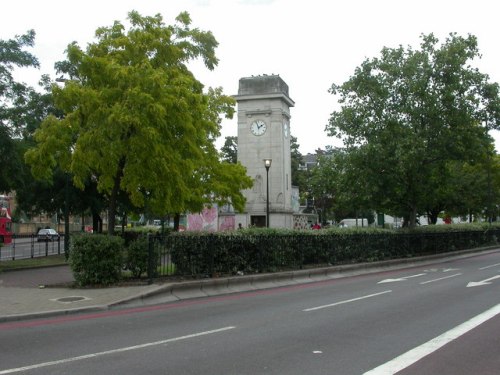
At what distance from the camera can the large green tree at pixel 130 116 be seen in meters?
13.7

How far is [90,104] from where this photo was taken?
46.4ft

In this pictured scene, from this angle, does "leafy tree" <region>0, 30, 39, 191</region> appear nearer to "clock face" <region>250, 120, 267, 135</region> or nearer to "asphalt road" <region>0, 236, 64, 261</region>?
"asphalt road" <region>0, 236, 64, 261</region>

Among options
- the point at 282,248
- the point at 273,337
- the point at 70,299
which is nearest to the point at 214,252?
the point at 282,248

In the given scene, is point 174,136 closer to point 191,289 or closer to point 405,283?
Result: point 191,289

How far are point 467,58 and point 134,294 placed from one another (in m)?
21.8

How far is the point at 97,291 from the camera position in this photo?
13148 millimetres

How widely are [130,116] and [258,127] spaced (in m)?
28.0

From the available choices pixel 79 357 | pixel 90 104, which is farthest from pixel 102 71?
pixel 79 357

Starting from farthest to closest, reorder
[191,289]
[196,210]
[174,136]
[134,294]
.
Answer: [196,210]
[174,136]
[191,289]
[134,294]

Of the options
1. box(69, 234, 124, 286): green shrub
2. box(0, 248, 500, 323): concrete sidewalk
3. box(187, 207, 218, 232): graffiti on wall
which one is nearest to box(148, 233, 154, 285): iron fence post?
box(0, 248, 500, 323): concrete sidewalk

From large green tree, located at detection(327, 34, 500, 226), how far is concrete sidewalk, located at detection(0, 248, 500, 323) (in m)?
8.83

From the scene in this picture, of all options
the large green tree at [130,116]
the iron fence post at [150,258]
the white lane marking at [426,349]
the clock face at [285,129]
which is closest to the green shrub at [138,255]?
the iron fence post at [150,258]

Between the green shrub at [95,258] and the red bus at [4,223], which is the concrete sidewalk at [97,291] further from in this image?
the red bus at [4,223]

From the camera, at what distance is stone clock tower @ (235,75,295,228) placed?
40250 millimetres
